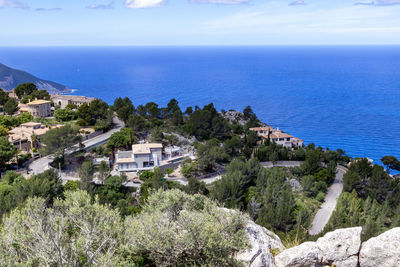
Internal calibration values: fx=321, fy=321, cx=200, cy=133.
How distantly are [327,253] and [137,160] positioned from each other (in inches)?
1024

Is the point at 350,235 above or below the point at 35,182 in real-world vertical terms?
above

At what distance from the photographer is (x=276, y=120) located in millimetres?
75188

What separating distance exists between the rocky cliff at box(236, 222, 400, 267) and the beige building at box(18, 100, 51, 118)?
43.0 meters

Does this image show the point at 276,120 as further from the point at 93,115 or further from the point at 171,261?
the point at 171,261

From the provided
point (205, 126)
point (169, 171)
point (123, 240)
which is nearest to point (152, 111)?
point (205, 126)

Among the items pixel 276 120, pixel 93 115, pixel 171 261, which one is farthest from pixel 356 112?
pixel 171 261

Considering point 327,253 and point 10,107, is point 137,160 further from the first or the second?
point 327,253

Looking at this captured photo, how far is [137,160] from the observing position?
34.2 metres

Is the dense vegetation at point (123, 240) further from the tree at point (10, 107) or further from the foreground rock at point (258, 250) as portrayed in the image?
the tree at point (10, 107)

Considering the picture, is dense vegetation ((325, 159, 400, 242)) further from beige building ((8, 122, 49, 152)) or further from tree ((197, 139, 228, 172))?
beige building ((8, 122, 49, 152))

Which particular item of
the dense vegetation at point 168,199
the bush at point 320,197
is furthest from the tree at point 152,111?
the bush at point 320,197

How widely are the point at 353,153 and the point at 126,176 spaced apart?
1662 inches

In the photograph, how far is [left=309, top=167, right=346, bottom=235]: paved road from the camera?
2667 cm

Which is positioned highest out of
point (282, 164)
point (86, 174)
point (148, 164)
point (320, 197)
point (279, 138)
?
point (86, 174)
